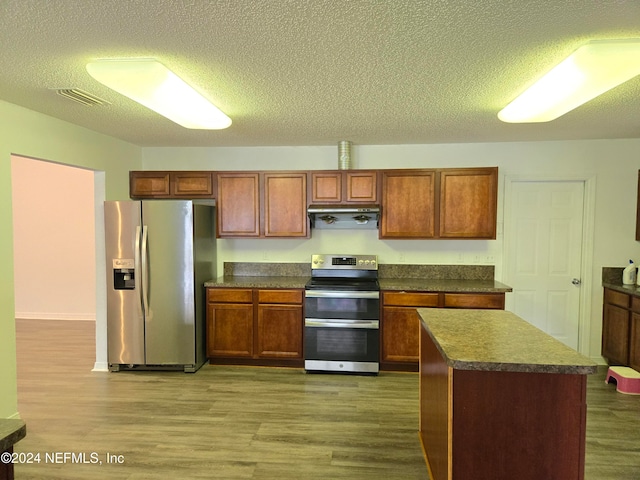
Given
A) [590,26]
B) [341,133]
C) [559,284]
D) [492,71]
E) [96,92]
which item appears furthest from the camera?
[559,284]

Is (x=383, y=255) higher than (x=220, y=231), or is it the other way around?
(x=220, y=231)

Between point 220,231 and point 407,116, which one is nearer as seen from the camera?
point 407,116

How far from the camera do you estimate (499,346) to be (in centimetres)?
176

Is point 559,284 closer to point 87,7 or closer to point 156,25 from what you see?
point 156,25

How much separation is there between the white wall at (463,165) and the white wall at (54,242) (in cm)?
242

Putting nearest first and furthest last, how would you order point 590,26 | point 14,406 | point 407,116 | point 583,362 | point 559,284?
point 583,362, point 590,26, point 14,406, point 407,116, point 559,284

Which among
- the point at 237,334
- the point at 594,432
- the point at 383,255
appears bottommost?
the point at 594,432

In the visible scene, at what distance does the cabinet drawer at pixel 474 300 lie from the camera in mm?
3648

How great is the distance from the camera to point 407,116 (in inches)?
123

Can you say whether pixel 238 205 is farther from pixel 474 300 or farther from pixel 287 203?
pixel 474 300

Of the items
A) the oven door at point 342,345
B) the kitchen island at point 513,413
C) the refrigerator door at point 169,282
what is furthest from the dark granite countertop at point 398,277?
the kitchen island at point 513,413

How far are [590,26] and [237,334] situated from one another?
12.1ft

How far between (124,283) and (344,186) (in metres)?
2.50

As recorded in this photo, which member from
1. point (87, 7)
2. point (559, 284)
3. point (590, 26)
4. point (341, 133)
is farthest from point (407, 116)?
point (559, 284)
